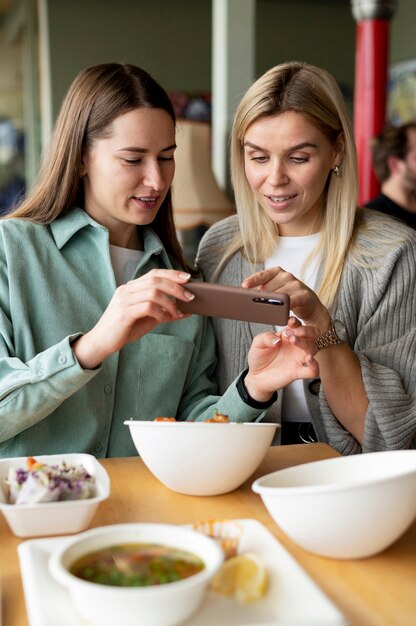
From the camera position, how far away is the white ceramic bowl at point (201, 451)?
1.27 meters

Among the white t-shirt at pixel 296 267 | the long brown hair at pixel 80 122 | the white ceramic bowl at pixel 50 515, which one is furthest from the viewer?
the white t-shirt at pixel 296 267

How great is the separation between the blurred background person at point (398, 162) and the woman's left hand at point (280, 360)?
2.68 metres

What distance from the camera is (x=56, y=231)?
5.99ft

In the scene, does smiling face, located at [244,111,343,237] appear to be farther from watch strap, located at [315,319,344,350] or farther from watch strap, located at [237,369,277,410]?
watch strap, located at [237,369,277,410]

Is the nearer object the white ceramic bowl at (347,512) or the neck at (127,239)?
the white ceramic bowl at (347,512)

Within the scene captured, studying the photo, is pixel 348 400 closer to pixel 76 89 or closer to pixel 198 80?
pixel 76 89

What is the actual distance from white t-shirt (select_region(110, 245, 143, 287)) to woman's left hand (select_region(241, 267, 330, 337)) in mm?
412

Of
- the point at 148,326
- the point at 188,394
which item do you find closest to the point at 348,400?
the point at 188,394

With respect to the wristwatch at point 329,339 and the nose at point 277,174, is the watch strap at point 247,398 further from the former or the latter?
the nose at point 277,174

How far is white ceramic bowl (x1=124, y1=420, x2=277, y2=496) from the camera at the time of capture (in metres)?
1.27

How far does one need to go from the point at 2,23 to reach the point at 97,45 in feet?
11.6

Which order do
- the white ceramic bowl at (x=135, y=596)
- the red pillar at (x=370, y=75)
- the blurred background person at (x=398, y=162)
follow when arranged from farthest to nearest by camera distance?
the red pillar at (x=370, y=75) → the blurred background person at (x=398, y=162) → the white ceramic bowl at (x=135, y=596)

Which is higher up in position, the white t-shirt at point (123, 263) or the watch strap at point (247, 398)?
the white t-shirt at point (123, 263)

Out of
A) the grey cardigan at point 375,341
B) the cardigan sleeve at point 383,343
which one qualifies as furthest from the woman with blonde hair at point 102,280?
the cardigan sleeve at point 383,343
